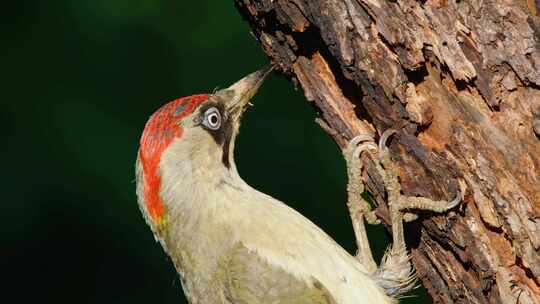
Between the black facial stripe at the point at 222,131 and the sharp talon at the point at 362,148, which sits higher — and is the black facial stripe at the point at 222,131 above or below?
above

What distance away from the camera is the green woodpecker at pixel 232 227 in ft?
12.8

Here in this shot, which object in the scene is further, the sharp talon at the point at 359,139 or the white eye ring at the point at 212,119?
the white eye ring at the point at 212,119

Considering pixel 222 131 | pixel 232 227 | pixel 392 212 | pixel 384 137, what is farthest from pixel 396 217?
pixel 222 131

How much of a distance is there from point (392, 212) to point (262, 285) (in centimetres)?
71

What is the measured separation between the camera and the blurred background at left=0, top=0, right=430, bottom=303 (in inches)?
264

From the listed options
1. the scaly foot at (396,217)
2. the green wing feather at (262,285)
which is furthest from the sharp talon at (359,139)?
the green wing feather at (262,285)

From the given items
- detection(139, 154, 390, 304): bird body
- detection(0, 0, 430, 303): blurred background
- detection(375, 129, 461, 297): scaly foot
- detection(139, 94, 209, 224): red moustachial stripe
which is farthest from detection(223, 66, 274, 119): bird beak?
detection(0, 0, 430, 303): blurred background

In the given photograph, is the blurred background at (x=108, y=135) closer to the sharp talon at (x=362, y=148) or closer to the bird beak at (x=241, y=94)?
the bird beak at (x=241, y=94)

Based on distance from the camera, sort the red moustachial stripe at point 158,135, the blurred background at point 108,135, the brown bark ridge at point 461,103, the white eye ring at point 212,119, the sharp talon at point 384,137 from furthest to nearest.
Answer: the blurred background at point 108,135 < the white eye ring at point 212,119 < the red moustachial stripe at point 158,135 < the sharp talon at point 384,137 < the brown bark ridge at point 461,103

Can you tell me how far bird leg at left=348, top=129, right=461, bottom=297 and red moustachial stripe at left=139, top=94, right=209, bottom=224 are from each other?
86 centimetres

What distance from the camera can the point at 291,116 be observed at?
22.5ft

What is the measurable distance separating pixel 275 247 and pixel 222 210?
0.34 meters

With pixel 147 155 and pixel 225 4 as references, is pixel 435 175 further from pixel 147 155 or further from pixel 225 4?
pixel 225 4

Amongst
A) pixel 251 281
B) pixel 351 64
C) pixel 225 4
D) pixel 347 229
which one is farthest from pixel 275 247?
pixel 225 4
